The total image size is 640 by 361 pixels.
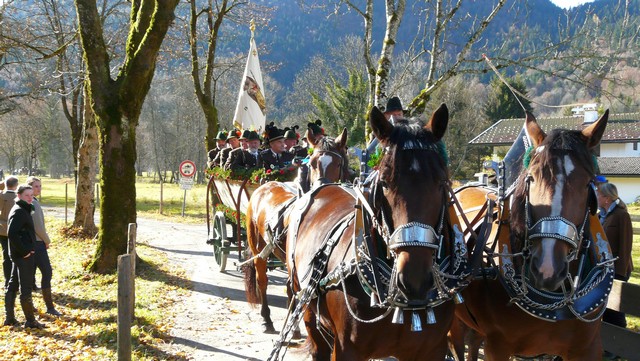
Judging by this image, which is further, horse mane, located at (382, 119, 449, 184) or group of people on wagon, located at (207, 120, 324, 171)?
group of people on wagon, located at (207, 120, 324, 171)

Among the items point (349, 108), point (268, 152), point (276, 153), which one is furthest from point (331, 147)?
point (349, 108)

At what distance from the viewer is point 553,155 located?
287 cm

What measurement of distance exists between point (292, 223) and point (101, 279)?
18.5ft

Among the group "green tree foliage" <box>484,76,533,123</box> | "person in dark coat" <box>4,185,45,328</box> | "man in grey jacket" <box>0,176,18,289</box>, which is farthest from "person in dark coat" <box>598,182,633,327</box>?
"green tree foliage" <box>484,76,533,123</box>

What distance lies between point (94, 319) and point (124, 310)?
2.97 m

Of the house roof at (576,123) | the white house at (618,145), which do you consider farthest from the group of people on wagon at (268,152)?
the white house at (618,145)

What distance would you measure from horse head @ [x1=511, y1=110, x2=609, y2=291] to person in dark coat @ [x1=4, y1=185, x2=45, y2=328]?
241 inches

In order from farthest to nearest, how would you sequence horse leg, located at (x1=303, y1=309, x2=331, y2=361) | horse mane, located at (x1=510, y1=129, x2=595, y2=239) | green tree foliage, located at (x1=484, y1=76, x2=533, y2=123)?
green tree foliage, located at (x1=484, y1=76, x2=533, y2=123), horse leg, located at (x1=303, y1=309, x2=331, y2=361), horse mane, located at (x1=510, y1=129, x2=595, y2=239)

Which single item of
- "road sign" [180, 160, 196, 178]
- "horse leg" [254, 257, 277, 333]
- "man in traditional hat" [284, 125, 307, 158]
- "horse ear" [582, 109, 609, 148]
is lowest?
"horse leg" [254, 257, 277, 333]

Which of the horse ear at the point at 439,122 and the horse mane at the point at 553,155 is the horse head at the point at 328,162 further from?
the horse ear at the point at 439,122

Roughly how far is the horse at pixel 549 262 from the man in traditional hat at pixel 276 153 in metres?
6.03

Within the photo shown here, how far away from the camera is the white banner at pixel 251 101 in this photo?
14.9 metres

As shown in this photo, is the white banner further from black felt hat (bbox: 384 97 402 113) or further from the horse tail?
black felt hat (bbox: 384 97 402 113)

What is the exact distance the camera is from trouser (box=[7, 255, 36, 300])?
6.38m
